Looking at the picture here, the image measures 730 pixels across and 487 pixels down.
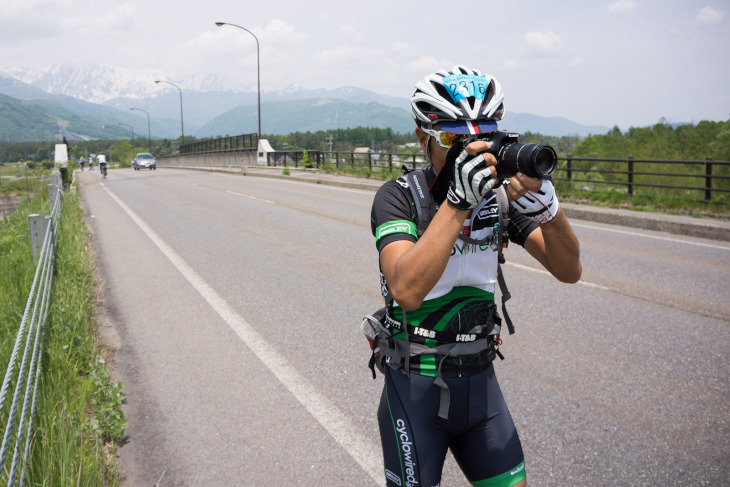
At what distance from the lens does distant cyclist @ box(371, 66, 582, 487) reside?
1.70 m

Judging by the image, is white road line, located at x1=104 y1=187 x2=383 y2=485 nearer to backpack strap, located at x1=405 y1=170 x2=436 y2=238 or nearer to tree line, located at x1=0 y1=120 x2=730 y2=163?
backpack strap, located at x1=405 y1=170 x2=436 y2=238

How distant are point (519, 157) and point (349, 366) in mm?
3449

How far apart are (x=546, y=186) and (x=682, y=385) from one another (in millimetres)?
3334

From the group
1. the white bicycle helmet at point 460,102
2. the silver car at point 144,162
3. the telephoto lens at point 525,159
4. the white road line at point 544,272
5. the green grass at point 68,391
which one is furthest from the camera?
the silver car at point 144,162

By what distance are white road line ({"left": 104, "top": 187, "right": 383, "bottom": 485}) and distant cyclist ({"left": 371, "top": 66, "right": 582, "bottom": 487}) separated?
1.33 meters

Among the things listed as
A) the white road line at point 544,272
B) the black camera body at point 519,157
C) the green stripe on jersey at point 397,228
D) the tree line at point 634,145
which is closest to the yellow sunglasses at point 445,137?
the black camera body at point 519,157

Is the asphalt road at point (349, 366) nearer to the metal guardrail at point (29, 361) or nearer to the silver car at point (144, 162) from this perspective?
the metal guardrail at point (29, 361)

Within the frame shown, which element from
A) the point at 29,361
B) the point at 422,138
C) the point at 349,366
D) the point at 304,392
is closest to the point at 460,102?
the point at 422,138

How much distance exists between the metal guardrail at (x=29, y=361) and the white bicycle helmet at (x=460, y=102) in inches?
76.5

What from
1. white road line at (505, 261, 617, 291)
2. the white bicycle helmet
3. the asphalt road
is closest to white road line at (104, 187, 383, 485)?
the asphalt road

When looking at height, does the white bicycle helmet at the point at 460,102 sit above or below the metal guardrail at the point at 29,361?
above

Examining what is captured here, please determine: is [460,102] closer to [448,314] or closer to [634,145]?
[448,314]

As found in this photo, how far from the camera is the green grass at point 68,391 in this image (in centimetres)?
265

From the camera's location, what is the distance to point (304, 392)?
414 centimetres
